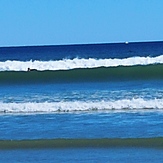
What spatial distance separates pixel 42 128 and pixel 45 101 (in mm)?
3499

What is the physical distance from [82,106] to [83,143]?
391 centimetres

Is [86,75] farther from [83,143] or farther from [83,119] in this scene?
[83,143]

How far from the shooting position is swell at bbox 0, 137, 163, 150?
10.2 m

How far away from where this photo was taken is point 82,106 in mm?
14328

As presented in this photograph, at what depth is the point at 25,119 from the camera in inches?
512

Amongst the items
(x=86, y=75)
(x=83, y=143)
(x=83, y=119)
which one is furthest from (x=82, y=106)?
(x=86, y=75)

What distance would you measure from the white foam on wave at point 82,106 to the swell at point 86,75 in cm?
676

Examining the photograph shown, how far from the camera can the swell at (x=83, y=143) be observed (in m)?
10.2

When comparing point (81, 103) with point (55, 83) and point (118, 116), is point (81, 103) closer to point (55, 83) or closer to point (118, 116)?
point (118, 116)

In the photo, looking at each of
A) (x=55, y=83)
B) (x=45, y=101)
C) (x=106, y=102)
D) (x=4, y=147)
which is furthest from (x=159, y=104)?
(x=55, y=83)

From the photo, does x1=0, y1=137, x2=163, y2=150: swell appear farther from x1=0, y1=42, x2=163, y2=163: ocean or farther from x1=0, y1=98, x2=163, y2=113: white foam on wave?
x1=0, y1=98, x2=163, y2=113: white foam on wave

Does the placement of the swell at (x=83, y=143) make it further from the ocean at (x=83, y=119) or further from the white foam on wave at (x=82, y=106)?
the white foam on wave at (x=82, y=106)

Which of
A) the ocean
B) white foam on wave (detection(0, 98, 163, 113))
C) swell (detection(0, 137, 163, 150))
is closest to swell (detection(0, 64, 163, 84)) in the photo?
the ocean

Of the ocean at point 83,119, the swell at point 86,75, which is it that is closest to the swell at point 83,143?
the ocean at point 83,119
